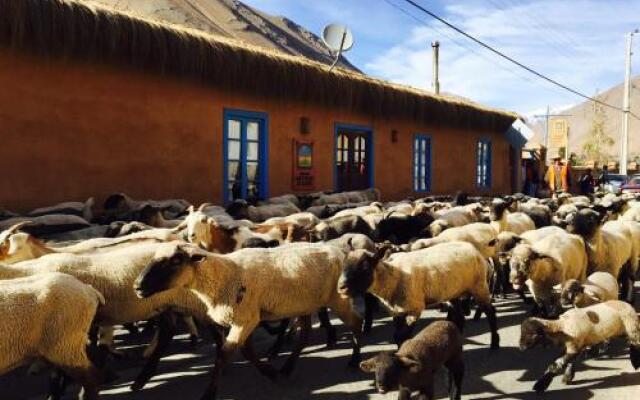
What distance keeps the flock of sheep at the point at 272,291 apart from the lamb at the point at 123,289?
1cm

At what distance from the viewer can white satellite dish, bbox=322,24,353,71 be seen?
15195mm

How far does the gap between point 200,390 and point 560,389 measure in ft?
10.4

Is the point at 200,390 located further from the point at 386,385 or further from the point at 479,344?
the point at 479,344

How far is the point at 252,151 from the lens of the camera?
12.7m

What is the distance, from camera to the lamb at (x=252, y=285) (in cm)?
468

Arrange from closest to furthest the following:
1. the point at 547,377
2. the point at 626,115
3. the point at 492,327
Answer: the point at 547,377
the point at 492,327
the point at 626,115

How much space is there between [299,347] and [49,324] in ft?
7.83

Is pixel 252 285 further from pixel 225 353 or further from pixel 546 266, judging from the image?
pixel 546 266

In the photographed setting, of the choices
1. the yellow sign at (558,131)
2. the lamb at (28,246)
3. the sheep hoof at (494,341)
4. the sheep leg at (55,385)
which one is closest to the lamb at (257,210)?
the lamb at (28,246)

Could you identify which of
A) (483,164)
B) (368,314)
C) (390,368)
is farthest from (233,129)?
(483,164)

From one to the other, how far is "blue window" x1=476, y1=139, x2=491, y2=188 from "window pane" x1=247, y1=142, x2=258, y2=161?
37.7 ft

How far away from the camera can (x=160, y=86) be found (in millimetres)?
10734

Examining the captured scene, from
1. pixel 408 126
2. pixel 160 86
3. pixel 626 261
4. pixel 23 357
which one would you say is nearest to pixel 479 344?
pixel 626 261

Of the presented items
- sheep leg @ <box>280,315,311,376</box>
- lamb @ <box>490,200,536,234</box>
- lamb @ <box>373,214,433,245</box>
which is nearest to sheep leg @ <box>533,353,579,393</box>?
sheep leg @ <box>280,315,311,376</box>
